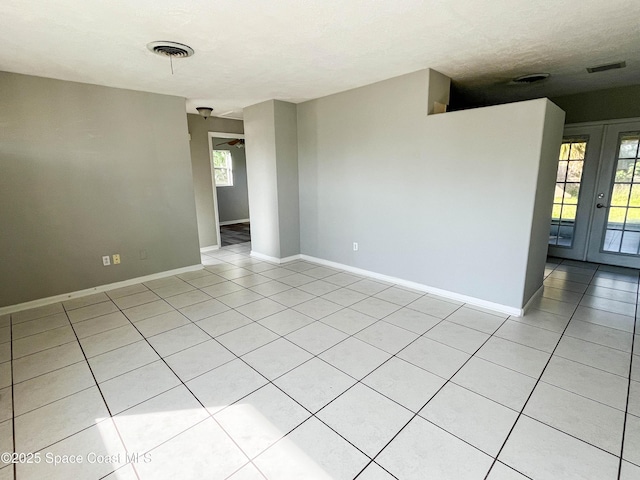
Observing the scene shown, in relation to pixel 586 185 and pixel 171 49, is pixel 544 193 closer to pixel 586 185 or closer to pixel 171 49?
pixel 586 185

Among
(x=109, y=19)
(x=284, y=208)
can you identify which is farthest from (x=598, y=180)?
(x=109, y=19)

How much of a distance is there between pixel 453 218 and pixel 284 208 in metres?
2.48

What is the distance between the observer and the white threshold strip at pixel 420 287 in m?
3.09

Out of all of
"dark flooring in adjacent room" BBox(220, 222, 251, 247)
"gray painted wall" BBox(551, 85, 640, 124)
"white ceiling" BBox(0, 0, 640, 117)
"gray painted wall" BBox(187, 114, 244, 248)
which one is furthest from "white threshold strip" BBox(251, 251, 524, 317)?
"gray painted wall" BBox(551, 85, 640, 124)

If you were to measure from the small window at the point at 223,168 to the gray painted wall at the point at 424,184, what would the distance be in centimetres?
454

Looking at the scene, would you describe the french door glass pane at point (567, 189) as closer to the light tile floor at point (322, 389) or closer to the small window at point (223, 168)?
the light tile floor at point (322, 389)

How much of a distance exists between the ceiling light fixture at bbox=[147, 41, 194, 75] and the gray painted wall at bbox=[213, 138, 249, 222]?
605 cm

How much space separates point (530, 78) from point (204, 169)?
16.4ft

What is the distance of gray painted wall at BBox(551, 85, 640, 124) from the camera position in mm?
4152

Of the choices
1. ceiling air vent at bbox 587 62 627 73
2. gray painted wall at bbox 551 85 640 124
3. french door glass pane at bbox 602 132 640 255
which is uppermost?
ceiling air vent at bbox 587 62 627 73

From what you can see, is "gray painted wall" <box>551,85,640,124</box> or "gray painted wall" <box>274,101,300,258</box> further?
"gray painted wall" <box>274,101,300,258</box>

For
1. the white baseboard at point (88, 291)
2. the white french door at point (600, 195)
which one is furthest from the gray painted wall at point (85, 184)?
the white french door at point (600, 195)

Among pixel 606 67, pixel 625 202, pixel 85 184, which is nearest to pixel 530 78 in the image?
pixel 606 67

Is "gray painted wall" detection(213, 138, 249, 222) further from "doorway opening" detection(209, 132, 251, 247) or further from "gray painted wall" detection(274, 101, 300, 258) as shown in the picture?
"gray painted wall" detection(274, 101, 300, 258)
